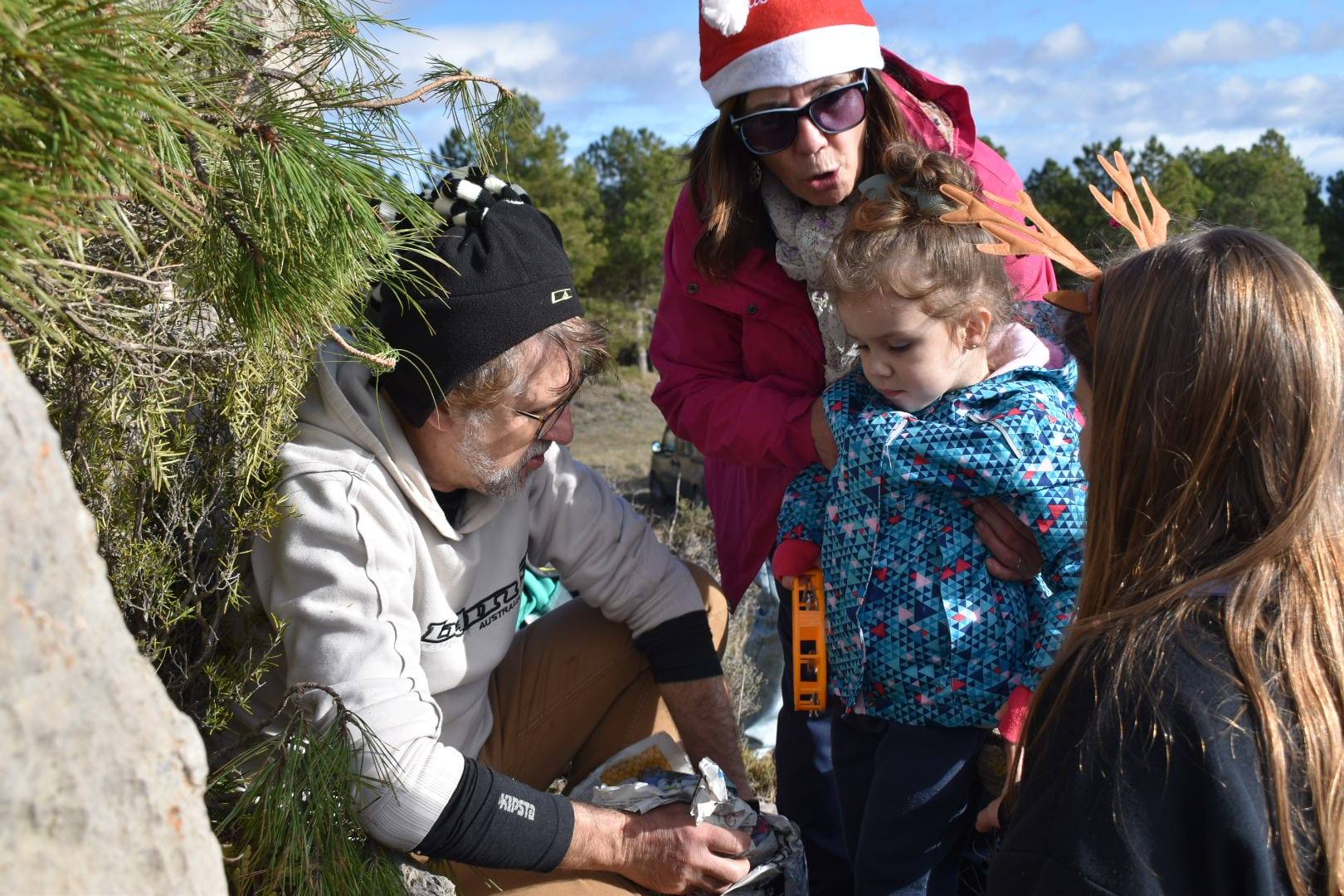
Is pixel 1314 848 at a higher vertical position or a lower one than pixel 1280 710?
lower

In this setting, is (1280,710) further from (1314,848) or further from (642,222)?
(642,222)

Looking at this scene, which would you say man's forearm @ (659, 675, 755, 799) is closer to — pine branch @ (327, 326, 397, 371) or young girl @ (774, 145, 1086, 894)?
young girl @ (774, 145, 1086, 894)

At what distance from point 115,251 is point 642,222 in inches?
648

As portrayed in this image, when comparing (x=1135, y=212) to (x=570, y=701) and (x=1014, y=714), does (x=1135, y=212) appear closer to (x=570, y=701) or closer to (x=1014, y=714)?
(x=1014, y=714)

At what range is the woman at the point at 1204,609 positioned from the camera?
132 centimetres

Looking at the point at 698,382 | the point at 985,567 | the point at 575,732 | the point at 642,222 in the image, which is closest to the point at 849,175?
the point at 698,382

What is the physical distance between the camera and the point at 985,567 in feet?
7.36

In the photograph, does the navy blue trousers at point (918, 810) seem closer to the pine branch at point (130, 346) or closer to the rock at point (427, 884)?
the rock at point (427, 884)

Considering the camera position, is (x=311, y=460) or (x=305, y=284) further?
(x=311, y=460)

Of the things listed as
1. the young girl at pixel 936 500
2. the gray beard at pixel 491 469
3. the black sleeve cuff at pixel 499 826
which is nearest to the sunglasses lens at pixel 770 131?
the young girl at pixel 936 500

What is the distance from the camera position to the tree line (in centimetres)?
1588

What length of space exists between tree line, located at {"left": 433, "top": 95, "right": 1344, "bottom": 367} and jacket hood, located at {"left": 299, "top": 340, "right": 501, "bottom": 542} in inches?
490

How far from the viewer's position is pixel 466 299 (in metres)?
2.21

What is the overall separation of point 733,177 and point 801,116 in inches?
9.2
